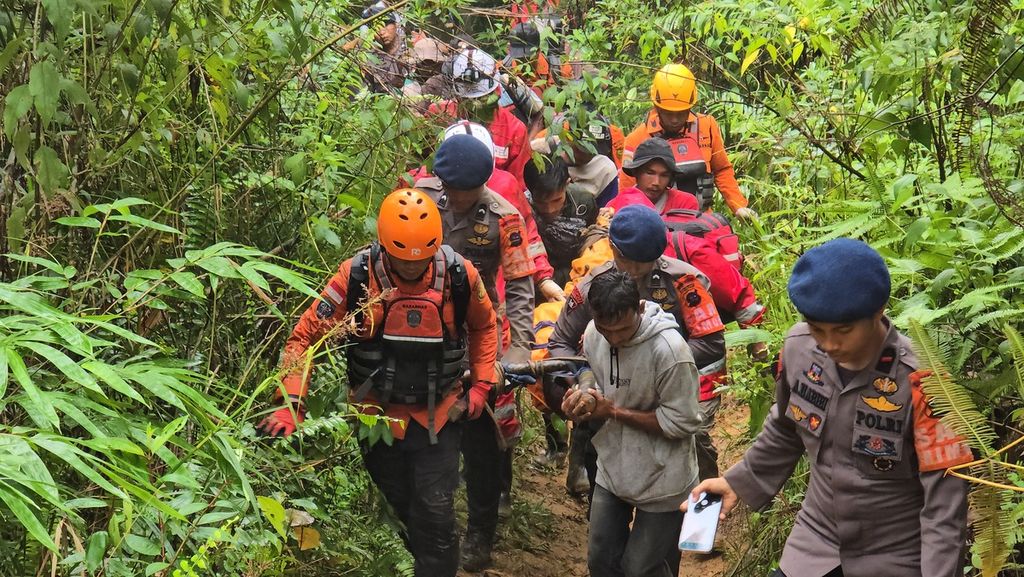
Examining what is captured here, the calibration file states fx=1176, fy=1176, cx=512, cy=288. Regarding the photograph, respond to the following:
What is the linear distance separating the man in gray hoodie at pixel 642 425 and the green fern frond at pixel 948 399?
1.72 meters

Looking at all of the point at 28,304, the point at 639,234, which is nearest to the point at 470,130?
the point at 639,234

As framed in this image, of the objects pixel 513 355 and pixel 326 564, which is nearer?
pixel 326 564

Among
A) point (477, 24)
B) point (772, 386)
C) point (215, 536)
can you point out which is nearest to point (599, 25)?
point (477, 24)

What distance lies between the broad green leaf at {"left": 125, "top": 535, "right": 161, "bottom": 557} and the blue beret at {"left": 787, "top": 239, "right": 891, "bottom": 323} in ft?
6.97

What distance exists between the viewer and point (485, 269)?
22.6 feet

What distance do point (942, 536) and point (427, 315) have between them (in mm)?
2619

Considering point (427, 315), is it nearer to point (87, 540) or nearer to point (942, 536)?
point (87, 540)

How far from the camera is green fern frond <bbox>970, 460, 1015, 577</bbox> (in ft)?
11.0

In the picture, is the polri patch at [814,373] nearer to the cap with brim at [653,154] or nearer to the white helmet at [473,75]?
the white helmet at [473,75]

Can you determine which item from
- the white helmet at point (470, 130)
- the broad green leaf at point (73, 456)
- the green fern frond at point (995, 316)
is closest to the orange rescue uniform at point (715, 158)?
the white helmet at point (470, 130)

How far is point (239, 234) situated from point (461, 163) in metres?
1.29

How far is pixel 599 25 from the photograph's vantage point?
11430mm

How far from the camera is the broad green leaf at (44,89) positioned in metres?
3.84

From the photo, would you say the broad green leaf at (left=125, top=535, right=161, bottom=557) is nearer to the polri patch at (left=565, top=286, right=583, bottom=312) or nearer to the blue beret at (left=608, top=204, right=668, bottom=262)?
the polri patch at (left=565, top=286, right=583, bottom=312)
